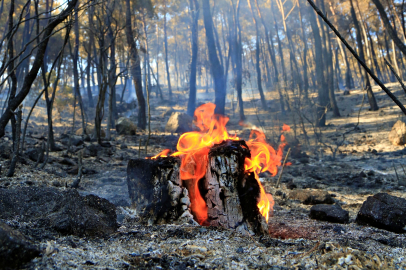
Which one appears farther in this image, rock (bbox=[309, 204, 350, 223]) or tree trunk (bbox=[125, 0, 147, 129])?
tree trunk (bbox=[125, 0, 147, 129])

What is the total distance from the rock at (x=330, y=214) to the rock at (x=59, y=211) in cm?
290

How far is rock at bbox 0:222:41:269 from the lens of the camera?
4.83 ft

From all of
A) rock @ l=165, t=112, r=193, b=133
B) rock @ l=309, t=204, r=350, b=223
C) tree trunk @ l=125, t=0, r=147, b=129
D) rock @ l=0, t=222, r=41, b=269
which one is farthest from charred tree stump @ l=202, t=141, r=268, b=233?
tree trunk @ l=125, t=0, r=147, b=129

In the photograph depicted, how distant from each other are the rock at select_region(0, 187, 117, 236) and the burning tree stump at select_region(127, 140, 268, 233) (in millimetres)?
521

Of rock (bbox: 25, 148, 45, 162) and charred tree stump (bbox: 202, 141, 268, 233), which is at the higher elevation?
rock (bbox: 25, 148, 45, 162)

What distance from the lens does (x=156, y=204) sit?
127 inches

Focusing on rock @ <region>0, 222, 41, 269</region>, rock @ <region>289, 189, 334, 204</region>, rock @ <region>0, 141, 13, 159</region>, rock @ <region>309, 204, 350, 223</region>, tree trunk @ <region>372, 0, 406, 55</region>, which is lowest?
rock @ <region>289, 189, 334, 204</region>

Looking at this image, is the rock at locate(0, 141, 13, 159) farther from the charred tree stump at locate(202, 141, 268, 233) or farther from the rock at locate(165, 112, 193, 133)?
the rock at locate(165, 112, 193, 133)

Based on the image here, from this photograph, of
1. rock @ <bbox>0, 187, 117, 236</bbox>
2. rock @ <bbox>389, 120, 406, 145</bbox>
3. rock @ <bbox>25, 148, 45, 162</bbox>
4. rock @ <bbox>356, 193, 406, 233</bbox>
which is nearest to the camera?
rock @ <bbox>0, 187, 117, 236</bbox>

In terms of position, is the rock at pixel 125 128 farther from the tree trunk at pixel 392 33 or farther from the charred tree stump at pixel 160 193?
the tree trunk at pixel 392 33

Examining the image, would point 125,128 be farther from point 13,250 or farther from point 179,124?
point 13,250

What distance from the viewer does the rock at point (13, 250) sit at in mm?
1474

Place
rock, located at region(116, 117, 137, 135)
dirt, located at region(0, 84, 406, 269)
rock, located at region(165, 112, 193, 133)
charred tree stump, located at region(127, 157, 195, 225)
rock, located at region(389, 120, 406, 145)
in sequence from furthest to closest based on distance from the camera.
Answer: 1. rock, located at region(165, 112, 193, 133)
2. rock, located at region(116, 117, 137, 135)
3. rock, located at region(389, 120, 406, 145)
4. charred tree stump, located at region(127, 157, 195, 225)
5. dirt, located at region(0, 84, 406, 269)

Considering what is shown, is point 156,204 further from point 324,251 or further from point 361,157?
point 361,157
